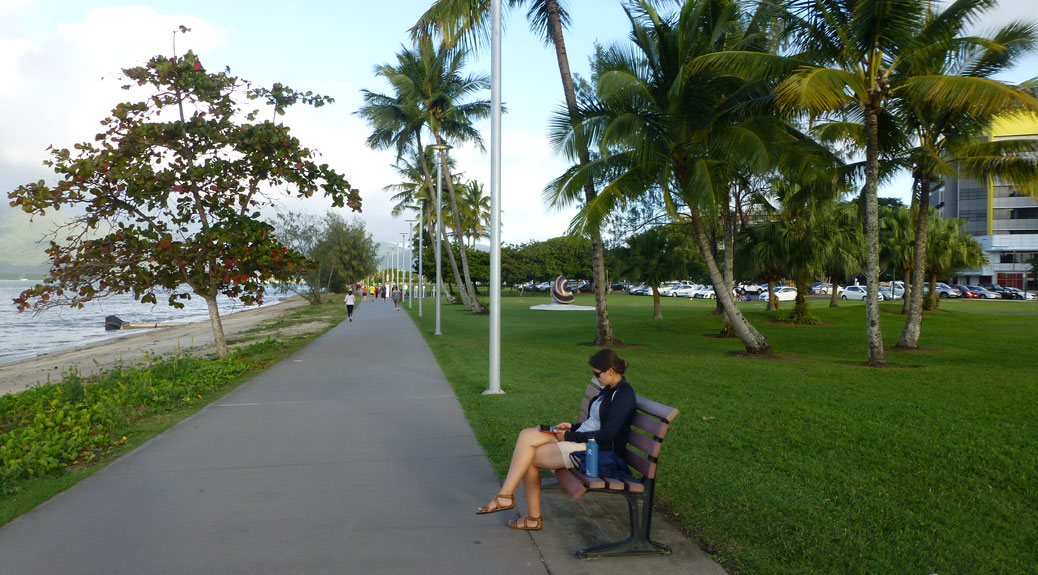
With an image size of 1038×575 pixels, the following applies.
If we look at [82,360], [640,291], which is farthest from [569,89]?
[640,291]

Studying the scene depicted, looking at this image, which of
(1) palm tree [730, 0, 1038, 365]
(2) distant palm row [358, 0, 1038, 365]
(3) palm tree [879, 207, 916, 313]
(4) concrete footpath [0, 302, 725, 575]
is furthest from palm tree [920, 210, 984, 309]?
(4) concrete footpath [0, 302, 725, 575]

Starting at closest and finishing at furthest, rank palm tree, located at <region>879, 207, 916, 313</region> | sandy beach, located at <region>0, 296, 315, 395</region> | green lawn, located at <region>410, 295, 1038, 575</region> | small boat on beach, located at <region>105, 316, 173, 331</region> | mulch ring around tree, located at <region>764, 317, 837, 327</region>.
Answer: green lawn, located at <region>410, 295, 1038, 575</region>, sandy beach, located at <region>0, 296, 315, 395</region>, mulch ring around tree, located at <region>764, 317, 837, 327</region>, palm tree, located at <region>879, 207, 916, 313</region>, small boat on beach, located at <region>105, 316, 173, 331</region>

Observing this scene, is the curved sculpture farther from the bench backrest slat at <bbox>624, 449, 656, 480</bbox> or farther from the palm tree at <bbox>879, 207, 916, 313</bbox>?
the bench backrest slat at <bbox>624, 449, 656, 480</bbox>

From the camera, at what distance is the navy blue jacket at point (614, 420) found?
447cm

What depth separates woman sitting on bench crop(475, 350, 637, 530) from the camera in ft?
14.7

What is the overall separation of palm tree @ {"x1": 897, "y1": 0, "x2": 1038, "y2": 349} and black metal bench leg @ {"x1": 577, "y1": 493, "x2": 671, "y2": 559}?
10.1m

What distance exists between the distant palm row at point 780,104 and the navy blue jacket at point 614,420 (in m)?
7.97

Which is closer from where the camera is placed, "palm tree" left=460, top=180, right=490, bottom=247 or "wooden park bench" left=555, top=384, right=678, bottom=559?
"wooden park bench" left=555, top=384, right=678, bottom=559

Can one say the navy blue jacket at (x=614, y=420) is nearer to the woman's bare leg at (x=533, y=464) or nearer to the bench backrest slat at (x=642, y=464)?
the bench backrest slat at (x=642, y=464)

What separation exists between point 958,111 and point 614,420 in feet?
43.9

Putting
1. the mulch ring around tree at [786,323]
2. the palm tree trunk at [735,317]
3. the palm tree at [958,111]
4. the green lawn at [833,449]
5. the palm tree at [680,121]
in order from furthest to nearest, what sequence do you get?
the mulch ring around tree at [786,323] < the palm tree trunk at [735,317] < the palm tree at [680,121] < the palm tree at [958,111] < the green lawn at [833,449]

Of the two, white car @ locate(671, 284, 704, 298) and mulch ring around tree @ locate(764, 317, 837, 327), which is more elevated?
white car @ locate(671, 284, 704, 298)

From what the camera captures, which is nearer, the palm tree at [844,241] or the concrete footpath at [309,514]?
the concrete footpath at [309,514]

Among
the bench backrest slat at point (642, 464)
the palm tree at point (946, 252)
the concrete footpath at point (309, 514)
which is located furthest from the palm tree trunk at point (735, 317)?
the palm tree at point (946, 252)
